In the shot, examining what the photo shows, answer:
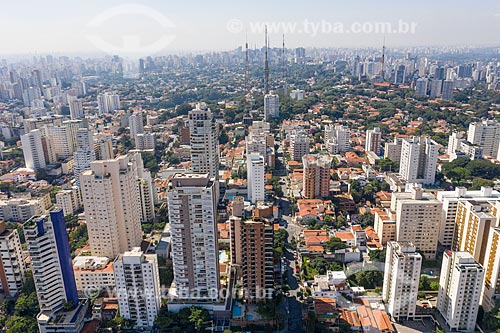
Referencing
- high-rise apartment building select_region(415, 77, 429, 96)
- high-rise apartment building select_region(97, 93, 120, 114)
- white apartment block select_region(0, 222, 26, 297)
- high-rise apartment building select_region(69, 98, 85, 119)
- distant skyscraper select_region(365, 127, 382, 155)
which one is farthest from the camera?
high-rise apartment building select_region(415, 77, 429, 96)

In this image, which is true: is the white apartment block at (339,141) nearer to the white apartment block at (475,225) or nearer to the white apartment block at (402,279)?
the white apartment block at (475,225)

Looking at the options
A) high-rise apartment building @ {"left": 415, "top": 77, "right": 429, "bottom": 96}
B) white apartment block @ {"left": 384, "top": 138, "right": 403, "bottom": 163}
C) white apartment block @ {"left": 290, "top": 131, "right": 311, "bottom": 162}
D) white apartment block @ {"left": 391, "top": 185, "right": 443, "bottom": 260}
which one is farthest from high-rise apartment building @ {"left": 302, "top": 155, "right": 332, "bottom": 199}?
high-rise apartment building @ {"left": 415, "top": 77, "right": 429, "bottom": 96}

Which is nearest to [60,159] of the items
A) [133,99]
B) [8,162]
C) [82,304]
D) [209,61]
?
[8,162]

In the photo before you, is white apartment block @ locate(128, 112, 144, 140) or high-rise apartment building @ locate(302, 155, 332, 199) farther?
white apartment block @ locate(128, 112, 144, 140)

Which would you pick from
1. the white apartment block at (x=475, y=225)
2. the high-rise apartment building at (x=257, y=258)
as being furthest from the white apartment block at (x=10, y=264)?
the white apartment block at (x=475, y=225)

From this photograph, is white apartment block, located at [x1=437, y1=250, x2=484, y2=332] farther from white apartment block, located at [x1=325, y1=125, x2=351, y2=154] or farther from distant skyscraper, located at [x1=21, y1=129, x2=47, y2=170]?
distant skyscraper, located at [x1=21, y1=129, x2=47, y2=170]

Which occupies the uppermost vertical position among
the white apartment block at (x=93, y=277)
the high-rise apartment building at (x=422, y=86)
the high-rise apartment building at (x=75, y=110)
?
the high-rise apartment building at (x=422, y=86)

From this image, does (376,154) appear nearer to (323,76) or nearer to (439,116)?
(439,116)
